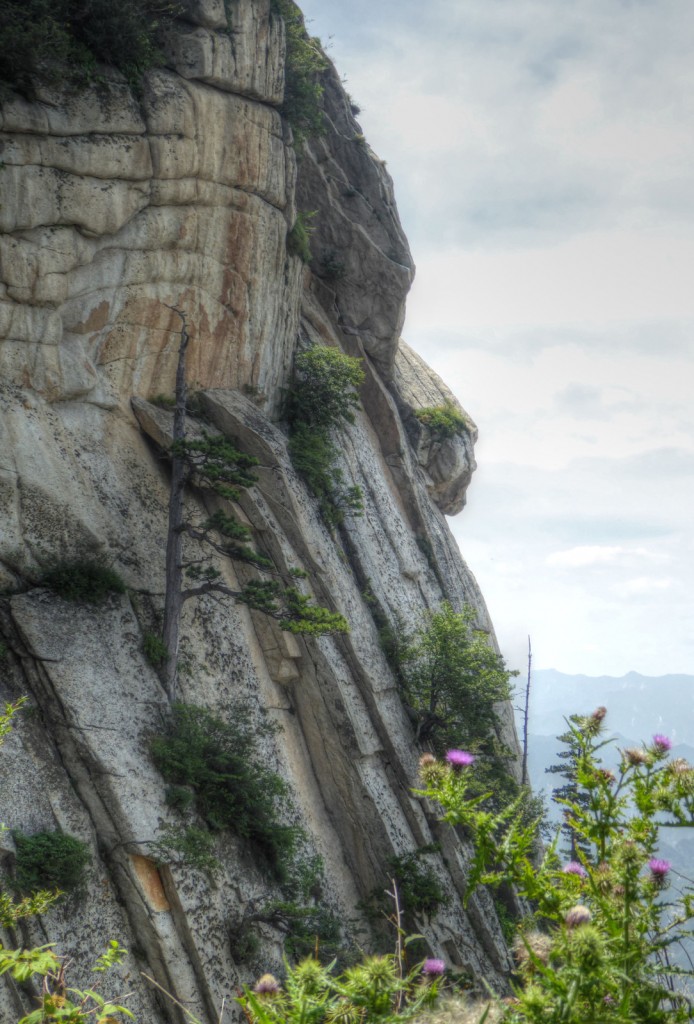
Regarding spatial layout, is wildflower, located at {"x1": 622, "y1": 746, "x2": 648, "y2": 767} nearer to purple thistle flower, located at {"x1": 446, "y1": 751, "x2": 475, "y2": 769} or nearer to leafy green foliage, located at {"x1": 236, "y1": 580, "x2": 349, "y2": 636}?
purple thistle flower, located at {"x1": 446, "y1": 751, "x2": 475, "y2": 769}

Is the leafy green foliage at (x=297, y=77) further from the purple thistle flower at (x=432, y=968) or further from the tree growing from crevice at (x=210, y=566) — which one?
the purple thistle flower at (x=432, y=968)

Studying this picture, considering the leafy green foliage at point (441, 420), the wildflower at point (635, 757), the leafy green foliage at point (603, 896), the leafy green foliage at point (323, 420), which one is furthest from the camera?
the leafy green foliage at point (441, 420)

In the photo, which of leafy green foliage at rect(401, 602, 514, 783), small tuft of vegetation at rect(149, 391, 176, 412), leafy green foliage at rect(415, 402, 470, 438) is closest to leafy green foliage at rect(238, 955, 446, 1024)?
small tuft of vegetation at rect(149, 391, 176, 412)

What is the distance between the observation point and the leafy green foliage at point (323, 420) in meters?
22.9

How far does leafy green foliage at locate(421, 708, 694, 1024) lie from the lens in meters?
3.23

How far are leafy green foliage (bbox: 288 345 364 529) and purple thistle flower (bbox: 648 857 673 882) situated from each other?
18840 millimetres

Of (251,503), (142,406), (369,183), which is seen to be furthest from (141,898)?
(369,183)

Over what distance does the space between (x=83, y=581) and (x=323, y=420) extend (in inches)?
430

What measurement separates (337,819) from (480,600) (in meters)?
16.5

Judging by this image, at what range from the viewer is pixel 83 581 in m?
15.7

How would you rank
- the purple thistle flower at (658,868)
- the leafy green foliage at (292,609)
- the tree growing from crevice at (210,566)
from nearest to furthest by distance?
the purple thistle flower at (658,868)
the tree growing from crevice at (210,566)
the leafy green foliage at (292,609)

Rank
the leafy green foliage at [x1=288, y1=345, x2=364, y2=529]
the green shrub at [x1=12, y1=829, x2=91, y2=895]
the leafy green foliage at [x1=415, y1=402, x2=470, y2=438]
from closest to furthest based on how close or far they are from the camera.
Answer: the green shrub at [x1=12, y1=829, x2=91, y2=895], the leafy green foliage at [x1=288, y1=345, x2=364, y2=529], the leafy green foliage at [x1=415, y1=402, x2=470, y2=438]

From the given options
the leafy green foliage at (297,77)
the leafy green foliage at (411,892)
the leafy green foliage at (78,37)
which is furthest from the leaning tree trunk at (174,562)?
the leafy green foliage at (297,77)

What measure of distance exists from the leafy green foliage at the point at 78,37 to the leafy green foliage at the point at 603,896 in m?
17.7
